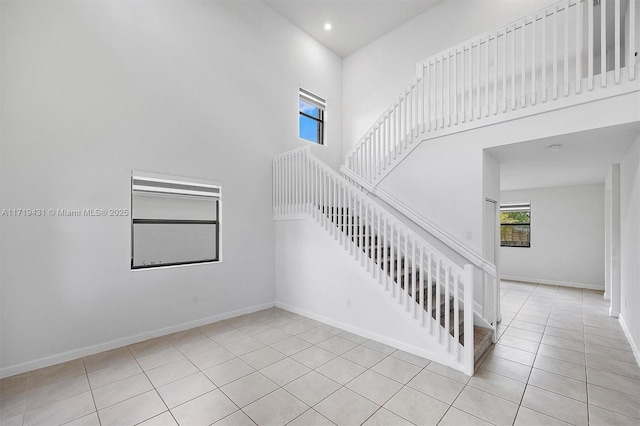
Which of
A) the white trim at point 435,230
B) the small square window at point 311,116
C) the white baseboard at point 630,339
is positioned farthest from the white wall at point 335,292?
the small square window at point 311,116

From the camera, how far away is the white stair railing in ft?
9.96

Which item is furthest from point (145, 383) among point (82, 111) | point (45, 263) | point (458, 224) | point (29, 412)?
point (458, 224)

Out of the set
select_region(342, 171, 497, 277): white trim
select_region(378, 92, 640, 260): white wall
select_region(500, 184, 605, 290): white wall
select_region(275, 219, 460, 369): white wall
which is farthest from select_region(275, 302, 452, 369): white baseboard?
select_region(500, 184, 605, 290): white wall

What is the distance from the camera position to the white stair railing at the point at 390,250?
3.04 m

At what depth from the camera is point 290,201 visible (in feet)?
16.6

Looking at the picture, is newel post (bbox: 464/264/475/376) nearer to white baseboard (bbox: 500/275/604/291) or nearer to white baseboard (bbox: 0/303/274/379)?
white baseboard (bbox: 0/303/274/379)

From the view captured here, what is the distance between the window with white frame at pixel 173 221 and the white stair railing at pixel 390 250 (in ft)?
4.15

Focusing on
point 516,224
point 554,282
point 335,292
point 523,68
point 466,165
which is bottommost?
point 554,282

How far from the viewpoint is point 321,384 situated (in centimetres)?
273

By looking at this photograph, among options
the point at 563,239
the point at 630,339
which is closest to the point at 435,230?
the point at 630,339

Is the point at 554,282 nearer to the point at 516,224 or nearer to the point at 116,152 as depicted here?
the point at 516,224

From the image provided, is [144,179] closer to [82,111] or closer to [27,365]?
[82,111]

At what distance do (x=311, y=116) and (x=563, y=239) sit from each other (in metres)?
7.33

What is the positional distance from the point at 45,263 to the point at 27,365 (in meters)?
1.06
